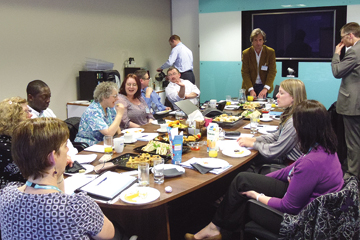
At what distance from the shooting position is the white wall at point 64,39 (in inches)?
189

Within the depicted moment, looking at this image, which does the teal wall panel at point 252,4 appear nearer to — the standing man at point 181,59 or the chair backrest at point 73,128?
the standing man at point 181,59

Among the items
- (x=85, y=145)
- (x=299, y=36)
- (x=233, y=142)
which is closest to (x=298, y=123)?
(x=233, y=142)

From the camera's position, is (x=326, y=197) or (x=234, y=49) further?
(x=234, y=49)

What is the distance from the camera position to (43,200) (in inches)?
55.5

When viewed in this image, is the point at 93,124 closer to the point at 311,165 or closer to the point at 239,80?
the point at 311,165

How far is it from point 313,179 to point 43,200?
1.39 m

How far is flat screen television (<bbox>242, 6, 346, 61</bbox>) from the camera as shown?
6.24 metres

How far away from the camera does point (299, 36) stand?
6566 mm

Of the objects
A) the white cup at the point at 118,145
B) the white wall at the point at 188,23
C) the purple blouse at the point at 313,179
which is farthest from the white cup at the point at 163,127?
the white wall at the point at 188,23

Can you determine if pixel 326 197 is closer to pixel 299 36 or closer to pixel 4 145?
pixel 4 145

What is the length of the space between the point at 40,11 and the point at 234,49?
3.61 m

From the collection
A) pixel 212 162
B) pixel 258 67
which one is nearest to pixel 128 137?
pixel 212 162

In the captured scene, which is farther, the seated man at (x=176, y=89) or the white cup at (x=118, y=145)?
the seated man at (x=176, y=89)

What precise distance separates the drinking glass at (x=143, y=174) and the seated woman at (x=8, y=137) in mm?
751
